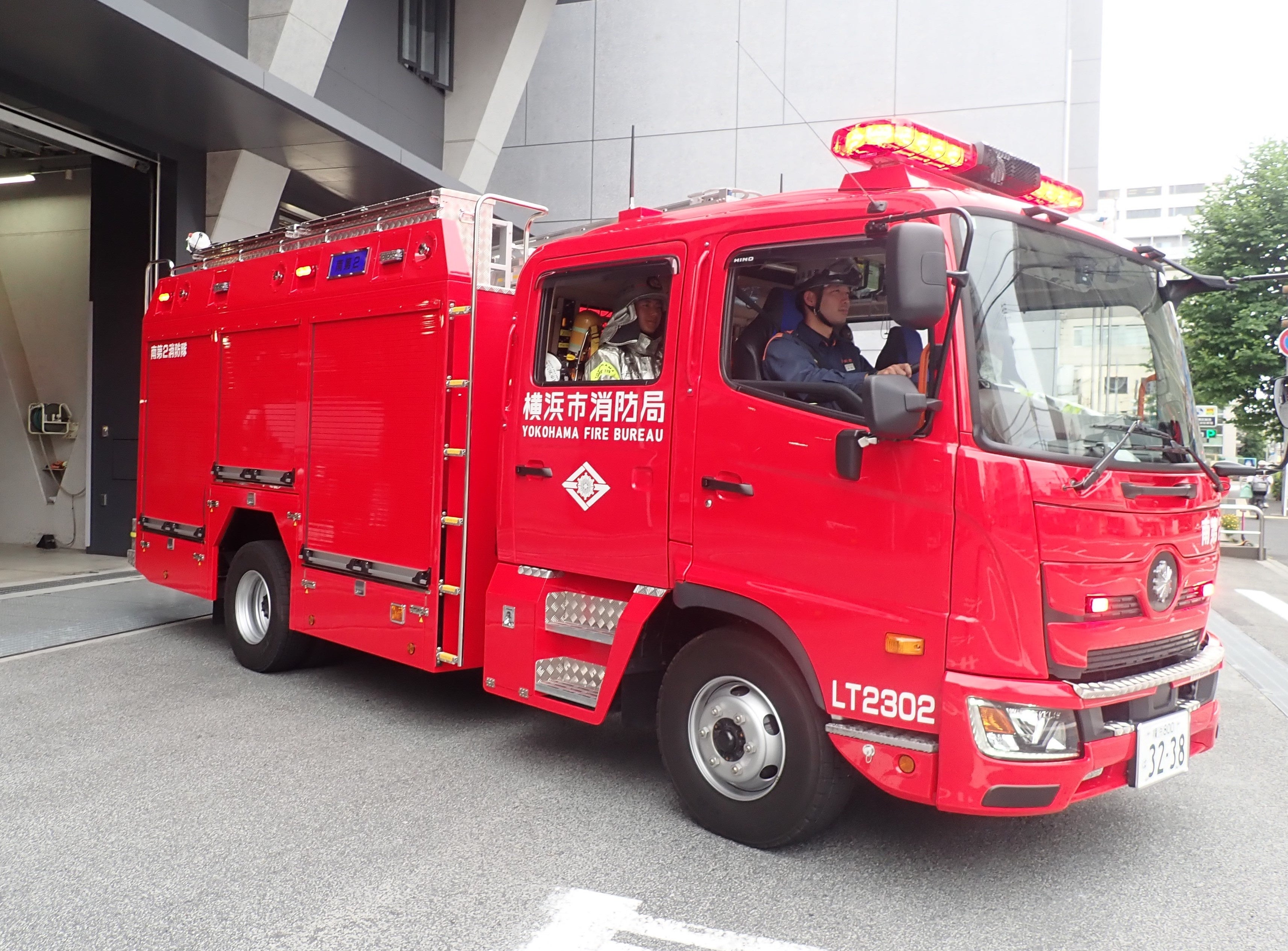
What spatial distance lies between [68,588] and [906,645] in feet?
30.5

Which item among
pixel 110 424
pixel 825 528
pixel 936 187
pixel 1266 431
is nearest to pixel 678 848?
pixel 825 528

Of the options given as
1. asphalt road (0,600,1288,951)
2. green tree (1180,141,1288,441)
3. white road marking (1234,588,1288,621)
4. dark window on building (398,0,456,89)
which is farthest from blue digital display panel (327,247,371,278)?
green tree (1180,141,1288,441)

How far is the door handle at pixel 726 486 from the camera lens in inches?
155

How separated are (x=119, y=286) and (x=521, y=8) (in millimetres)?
6585

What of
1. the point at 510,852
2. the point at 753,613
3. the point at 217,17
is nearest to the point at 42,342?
the point at 217,17

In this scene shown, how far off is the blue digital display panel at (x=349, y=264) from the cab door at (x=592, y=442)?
4.89 feet

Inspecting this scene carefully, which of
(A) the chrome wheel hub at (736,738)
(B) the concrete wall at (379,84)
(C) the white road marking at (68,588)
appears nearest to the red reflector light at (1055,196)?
(A) the chrome wheel hub at (736,738)

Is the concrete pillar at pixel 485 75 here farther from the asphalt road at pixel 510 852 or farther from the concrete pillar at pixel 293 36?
the asphalt road at pixel 510 852

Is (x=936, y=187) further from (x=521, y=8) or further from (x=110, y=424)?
(x=521, y=8)

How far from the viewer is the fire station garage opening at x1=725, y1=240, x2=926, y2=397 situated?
3975 mm

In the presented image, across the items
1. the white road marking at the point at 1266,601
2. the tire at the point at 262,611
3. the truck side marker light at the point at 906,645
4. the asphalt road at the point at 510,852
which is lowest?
the asphalt road at the point at 510,852

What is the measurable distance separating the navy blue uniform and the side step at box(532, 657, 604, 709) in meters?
1.58

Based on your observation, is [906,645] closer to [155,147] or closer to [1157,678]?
[1157,678]

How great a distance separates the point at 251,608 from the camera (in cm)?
701
